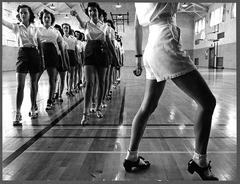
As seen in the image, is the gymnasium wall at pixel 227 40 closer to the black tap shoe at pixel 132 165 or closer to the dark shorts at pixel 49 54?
the dark shorts at pixel 49 54

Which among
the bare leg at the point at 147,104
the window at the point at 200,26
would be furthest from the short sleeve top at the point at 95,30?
the window at the point at 200,26

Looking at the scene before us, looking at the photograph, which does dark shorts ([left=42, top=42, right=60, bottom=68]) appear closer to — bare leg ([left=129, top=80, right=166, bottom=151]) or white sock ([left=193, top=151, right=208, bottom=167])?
bare leg ([left=129, top=80, right=166, bottom=151])

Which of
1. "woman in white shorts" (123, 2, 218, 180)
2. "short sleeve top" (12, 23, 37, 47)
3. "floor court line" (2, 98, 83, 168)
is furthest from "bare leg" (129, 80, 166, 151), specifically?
"short sleeve top" (12, 23, 37, 47)

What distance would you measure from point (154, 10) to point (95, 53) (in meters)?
2.23

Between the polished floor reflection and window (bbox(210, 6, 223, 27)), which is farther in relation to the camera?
window (bbox(210, 6, 223, 27))

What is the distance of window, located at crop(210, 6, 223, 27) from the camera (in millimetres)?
24855

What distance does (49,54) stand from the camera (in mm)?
5172

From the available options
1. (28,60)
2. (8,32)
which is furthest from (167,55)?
(8,32)

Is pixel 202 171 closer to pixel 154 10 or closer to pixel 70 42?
pixel 154 10

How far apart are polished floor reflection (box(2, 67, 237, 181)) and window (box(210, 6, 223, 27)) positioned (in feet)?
73.7

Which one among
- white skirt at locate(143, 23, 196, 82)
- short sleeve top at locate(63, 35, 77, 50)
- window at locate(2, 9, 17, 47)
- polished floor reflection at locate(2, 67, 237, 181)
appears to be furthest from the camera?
window at locate(2, 9, 17, 47)

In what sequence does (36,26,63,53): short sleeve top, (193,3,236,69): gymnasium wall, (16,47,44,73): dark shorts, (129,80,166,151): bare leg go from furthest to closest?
(193,3,236,69): gymnasium wall < (36,26,63,53): short sleeve top < (16,47,44,73): dark shorts < (129,80,166,151): bare leg

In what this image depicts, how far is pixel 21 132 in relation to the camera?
12.0 feet

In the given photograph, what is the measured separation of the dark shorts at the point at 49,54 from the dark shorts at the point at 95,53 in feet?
4.21
